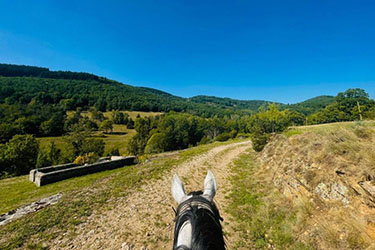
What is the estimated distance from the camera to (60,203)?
6.41 meters

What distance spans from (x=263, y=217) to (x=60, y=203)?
845 cm

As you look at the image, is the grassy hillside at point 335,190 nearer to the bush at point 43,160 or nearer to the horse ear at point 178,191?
the horse ear at point 178,191

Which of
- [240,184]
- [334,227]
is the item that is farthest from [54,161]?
[334,227]

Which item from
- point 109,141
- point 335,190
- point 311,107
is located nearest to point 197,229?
point 335,190

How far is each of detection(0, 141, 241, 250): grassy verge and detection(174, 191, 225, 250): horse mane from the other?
568cm

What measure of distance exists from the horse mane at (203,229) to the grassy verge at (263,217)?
3.99m

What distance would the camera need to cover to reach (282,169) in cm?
652

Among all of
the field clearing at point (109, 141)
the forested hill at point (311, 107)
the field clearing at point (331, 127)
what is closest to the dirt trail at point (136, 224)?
the field clearing at point (331, 127)

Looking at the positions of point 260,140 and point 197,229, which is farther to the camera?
point 260,140

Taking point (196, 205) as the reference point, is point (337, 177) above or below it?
below

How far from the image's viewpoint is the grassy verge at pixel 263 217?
13.3ft

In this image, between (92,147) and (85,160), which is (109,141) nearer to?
(92,147)

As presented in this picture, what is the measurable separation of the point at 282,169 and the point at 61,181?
13.4 m

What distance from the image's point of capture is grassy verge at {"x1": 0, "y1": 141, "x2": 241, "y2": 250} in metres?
4.54
